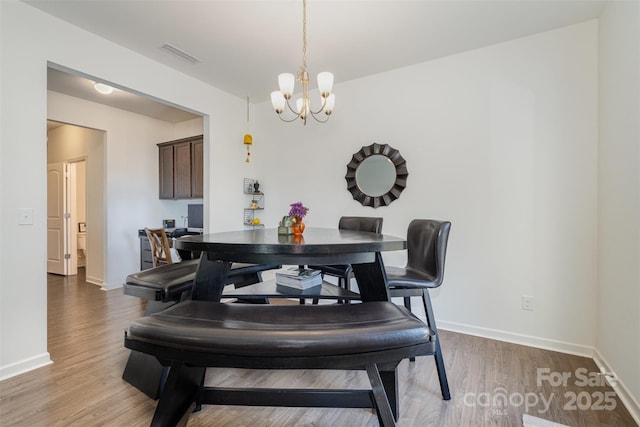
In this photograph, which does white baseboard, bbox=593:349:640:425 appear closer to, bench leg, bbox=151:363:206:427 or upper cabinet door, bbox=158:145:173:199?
bench leg, bbox=151:363:206:427

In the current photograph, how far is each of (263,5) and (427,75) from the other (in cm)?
166

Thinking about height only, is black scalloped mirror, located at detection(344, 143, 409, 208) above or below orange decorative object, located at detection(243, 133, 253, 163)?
below

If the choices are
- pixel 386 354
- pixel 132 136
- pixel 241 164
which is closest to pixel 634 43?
pixel 386 354

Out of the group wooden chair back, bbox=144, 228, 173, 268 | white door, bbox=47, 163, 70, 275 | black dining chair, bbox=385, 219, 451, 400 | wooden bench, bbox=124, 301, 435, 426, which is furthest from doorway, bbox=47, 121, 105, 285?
Answer: black dining chair, bbox=385, 219, 451, 400

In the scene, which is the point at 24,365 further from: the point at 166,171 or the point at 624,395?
the point at 624,395

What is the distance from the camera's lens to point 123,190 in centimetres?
447

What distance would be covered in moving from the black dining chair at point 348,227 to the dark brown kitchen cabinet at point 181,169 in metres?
2.70

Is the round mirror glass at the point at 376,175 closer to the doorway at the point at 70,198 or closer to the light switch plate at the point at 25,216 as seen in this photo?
the light switch plate at the point at 25,216

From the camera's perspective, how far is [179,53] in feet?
9.12

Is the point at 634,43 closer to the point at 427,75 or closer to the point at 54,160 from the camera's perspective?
the point at 427,75

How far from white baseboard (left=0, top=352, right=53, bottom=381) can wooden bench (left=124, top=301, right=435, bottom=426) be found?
5.38 feet

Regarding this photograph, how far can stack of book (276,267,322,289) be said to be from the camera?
198 centimetres

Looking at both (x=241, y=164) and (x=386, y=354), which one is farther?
(x=241, y=164)

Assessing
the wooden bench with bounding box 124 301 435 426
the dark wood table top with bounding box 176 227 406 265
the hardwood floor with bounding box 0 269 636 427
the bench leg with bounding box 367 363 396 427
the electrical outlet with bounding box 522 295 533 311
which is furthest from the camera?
the electrical outlet with bounding box 522 295 533 311
